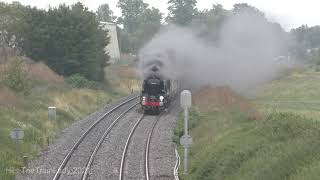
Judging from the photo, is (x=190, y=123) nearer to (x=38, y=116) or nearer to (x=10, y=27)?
(x=38, y=116)

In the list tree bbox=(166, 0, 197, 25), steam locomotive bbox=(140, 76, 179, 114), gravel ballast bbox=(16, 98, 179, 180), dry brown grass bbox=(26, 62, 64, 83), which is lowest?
gravel ballast bbox=(16, 98, 179, 180)

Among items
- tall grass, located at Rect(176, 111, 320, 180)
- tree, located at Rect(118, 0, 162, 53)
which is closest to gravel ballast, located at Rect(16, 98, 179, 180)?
tall grass, located at Rect(176, 111, 320, 180)

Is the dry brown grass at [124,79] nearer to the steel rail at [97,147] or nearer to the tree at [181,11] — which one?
the steel rail at [97,147]

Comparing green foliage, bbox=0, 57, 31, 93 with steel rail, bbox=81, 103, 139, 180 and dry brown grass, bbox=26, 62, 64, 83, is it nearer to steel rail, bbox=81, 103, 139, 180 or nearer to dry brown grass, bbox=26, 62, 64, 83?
steel rail, bbox=81, 103, 139, 180

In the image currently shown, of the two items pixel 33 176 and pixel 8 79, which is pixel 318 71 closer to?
pixel 8 79

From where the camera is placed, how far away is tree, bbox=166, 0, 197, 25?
396 feet

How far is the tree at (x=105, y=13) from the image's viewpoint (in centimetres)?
18125

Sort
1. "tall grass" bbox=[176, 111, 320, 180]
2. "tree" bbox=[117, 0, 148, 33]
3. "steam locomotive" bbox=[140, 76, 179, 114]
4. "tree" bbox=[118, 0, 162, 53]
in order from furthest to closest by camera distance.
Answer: "tree" bbox=[117, 0, 148, 33]
"tree" bbox=[118, 0, 162, 53]
"steam locomotive" bbox=[140, 76, 179, 114]
"tall grass" bbox=[176, 111, 320, 180]

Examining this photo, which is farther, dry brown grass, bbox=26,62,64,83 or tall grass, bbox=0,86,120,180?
dry brown grass, bbox=26,62,64,83

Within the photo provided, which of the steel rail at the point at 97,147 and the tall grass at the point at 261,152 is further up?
the tall grass at the point at 261,152

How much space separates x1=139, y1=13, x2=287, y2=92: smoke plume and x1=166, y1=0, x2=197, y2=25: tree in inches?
2447

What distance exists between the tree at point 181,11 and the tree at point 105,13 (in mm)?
61306

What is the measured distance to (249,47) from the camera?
2068 inches

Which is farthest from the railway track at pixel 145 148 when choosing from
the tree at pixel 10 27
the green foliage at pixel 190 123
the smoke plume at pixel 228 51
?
the tree at pixel 10 27
